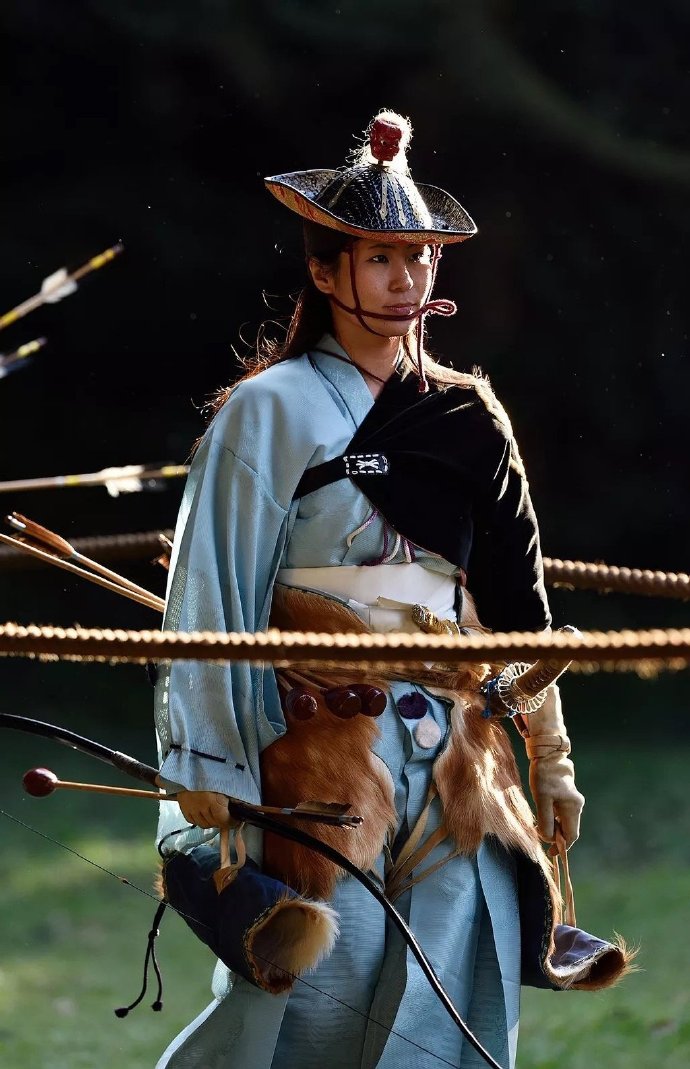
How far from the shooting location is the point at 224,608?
2.35 meters

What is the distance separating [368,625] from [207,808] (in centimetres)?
34

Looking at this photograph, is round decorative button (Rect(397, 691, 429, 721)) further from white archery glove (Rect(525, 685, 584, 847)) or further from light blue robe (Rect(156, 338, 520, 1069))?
white archery glove (Rect(525, 685, 584, 847))

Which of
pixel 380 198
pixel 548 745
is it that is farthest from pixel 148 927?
pixel 380 198

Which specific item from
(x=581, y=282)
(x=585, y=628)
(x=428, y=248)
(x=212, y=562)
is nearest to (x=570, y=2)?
(x=581, y=282)

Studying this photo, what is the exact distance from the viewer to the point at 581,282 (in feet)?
17.2

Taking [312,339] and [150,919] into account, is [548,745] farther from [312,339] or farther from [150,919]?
[150,919]

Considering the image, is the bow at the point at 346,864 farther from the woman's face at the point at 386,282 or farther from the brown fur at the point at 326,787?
the woman's face at the point at 386,282

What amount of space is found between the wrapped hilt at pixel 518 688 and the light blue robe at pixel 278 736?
0.27ft

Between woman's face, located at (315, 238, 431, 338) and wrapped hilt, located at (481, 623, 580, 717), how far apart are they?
50 cm

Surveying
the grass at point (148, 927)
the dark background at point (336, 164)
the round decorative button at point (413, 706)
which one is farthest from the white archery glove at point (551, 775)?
the dark background at point (336, 164)

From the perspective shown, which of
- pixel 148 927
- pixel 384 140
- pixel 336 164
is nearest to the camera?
pixel 384 140

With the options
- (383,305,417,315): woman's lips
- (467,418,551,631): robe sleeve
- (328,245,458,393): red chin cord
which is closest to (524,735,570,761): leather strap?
(467,418,551,631): robe sleeve

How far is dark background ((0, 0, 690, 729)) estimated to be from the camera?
5070 mm

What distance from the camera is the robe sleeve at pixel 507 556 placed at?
2.54 metres
